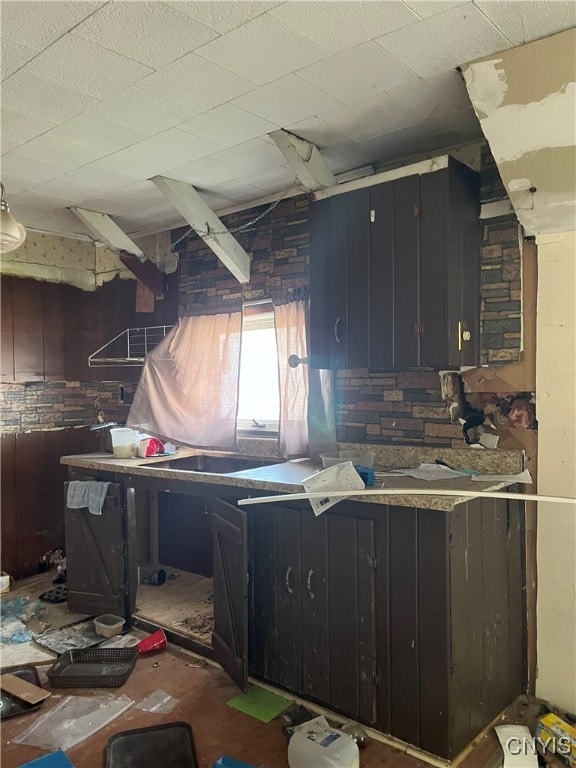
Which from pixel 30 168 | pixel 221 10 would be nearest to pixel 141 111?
pixel 221 10

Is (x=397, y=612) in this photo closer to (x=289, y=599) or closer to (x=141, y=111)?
(x=289, y=599)

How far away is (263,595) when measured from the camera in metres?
2.67

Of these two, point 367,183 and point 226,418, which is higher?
point 367,183

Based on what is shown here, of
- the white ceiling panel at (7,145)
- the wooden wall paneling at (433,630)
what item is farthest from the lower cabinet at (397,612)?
the white ceiling panel at (7,145)

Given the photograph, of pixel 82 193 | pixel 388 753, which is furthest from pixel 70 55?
pixel 388 753

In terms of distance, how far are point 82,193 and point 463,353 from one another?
260 centimetres

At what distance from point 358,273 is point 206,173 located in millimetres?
1177

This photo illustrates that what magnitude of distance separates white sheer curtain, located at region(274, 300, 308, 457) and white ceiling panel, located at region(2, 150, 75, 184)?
1536mm

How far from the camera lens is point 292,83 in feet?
7.39

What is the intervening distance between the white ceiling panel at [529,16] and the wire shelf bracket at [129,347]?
117 inches

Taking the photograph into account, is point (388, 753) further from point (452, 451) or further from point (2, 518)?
point (2, 518)

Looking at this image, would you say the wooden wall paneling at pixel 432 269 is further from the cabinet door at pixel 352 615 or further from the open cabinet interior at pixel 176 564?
the open cabinet interior at pixel 176 564

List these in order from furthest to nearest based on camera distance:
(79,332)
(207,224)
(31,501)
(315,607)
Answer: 1. (79,332)
2. (31,501)
3. (207,224)
4. (315,607)

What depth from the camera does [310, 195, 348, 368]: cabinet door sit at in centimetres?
280
